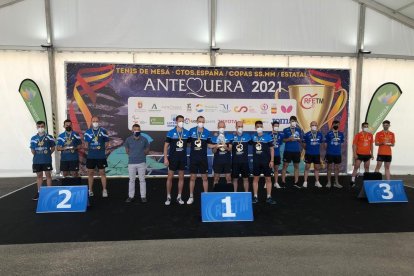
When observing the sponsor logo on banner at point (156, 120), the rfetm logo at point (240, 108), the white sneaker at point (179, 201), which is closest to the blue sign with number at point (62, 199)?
the white sneaker at point (179, 201)

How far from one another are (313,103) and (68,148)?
6.61m

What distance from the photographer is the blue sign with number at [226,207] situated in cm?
493

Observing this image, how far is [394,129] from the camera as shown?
30.5ft

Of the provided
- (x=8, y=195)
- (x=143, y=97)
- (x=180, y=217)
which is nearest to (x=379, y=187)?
(x=180, y=217)

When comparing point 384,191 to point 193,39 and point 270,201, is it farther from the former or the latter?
point 193,39

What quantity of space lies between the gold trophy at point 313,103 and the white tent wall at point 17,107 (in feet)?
23.0

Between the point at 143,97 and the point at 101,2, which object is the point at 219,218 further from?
the point at 101,2

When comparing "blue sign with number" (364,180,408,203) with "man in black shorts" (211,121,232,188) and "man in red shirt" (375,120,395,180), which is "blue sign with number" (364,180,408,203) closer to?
"man in red shirt" (375,120,395,180)

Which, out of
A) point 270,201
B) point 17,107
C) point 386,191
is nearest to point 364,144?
point 386,191

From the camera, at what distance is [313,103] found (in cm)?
883

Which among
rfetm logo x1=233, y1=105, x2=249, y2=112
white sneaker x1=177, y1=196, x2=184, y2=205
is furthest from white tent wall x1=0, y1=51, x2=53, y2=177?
rfetm logo x1=233, y1=105, x2=249, y2=112

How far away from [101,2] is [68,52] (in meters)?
1.65

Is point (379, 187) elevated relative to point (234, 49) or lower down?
lower down

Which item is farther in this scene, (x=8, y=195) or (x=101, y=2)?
(x=101, y=2)
